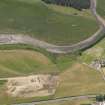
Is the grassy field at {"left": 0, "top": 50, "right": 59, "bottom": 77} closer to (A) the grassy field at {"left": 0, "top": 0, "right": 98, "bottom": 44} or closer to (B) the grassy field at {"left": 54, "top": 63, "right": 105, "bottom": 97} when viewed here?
(B) the grassy field at {"left": 54, "top": 63, "right": 105, "bottom": 97}

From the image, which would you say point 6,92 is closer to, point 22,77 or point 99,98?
point 22,77

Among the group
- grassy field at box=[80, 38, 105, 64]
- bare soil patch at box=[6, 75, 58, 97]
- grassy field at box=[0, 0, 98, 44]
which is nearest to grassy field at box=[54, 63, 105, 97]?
bare soil patch at box=[6, 75, 58, 97]

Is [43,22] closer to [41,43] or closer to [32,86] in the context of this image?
[41,43]

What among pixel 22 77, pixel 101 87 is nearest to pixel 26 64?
pixel 22 77

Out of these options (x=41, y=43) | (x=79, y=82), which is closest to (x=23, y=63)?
(x=41, y=43)

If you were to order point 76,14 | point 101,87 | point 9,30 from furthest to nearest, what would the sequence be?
point 76,14 < point 9,30 < point 101,87

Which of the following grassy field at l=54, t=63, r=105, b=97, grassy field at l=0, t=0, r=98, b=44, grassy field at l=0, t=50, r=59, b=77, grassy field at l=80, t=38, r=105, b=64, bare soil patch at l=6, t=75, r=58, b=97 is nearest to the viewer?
bare soil patch at l=6, t=75, r=58, b=97

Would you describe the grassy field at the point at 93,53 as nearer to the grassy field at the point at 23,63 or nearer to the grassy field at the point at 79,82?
the grassy field at the point at 79,82
